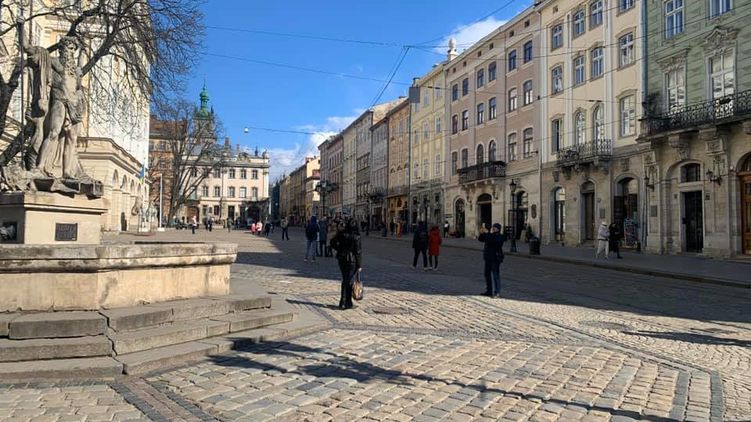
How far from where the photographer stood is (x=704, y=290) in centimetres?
1431

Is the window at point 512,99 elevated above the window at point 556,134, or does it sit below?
above

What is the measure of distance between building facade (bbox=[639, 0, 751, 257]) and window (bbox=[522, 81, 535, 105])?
412 inches

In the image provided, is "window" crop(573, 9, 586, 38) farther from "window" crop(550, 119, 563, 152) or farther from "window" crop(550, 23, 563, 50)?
"window" crop(550, 119, 563, 152)

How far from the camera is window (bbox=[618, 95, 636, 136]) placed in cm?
2825

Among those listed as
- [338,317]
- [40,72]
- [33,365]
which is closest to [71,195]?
[40,72]

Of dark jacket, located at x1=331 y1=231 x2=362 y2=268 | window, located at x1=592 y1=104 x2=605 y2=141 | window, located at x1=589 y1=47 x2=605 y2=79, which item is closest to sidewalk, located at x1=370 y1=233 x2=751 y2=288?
window, located at x1=592 y1=104 x2=605 y2=141

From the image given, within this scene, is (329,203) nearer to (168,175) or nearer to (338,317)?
(168,175)

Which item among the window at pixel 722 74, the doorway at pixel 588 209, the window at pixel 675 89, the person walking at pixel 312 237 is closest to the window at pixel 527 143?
the doorway at pixel 588 209

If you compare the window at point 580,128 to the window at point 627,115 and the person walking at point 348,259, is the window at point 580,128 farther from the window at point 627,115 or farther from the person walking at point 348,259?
the person walking at point 348,259

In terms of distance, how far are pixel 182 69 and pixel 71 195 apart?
9.09 m

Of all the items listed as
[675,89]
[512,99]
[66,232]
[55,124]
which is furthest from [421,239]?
[512,99]

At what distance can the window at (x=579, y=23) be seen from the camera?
105 ft

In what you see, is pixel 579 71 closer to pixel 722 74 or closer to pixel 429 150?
pixel 722 74

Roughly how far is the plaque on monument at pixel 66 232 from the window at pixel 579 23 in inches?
1213
